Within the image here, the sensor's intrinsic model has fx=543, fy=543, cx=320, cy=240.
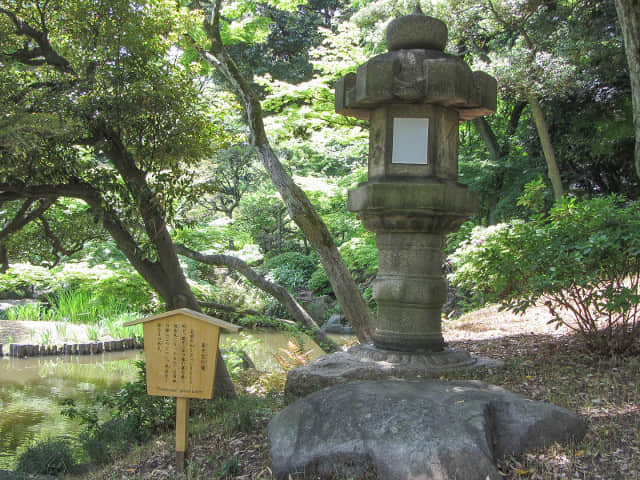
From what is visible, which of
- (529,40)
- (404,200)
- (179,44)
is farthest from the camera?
(529,40)

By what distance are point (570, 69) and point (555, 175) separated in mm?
2068

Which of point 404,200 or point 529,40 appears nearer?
point 404,200

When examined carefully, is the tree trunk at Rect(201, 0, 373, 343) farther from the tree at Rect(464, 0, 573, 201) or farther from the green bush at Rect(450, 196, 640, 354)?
the tree at Rect(464, 0, 573, 201)

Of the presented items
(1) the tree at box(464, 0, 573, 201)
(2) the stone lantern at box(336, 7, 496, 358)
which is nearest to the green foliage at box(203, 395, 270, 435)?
(2) the stone lantern at box(336, 7, 496, 358)

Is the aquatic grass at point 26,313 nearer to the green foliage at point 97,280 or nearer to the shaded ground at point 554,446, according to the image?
the green foliage at point 97,280

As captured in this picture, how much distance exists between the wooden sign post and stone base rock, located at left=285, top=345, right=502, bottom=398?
3.61ft

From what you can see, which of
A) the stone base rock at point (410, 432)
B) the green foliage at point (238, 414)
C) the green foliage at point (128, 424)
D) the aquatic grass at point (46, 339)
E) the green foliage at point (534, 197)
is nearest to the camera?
the stone base rock at point (410, 432)

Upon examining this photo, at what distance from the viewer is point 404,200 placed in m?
4.32

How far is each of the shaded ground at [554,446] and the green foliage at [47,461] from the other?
36cm

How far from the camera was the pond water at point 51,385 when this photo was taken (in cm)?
613

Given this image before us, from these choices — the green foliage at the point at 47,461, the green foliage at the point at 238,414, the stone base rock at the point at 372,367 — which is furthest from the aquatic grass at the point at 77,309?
the stone base rock at the point at 372,367

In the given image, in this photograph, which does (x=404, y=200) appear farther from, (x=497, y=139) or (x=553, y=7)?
(x=497, y=139)

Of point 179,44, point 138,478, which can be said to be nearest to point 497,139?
point 179,44

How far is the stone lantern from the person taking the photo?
4336 millimetres
